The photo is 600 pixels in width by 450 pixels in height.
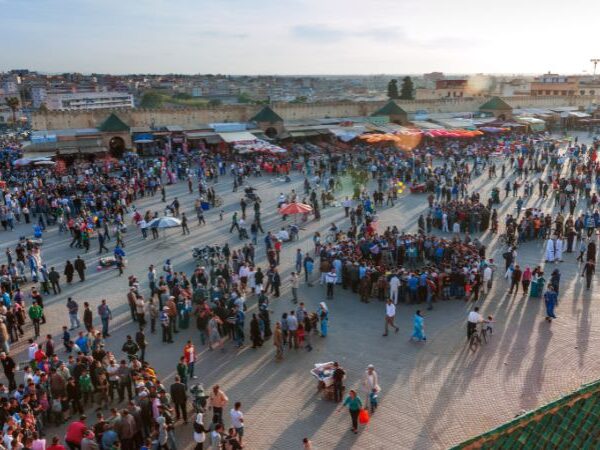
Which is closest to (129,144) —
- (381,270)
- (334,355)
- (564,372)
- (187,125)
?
(187,125)

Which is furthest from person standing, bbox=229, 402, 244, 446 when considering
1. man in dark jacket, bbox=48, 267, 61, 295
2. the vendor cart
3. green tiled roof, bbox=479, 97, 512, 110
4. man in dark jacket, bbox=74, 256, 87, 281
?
green tiled roof, bbox=479, 97, 512, 110

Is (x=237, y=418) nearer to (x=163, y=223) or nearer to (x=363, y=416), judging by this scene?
(x=363, y=416)

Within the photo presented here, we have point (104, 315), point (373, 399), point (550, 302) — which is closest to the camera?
point (373, 399)

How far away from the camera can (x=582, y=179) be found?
2612 centimetres

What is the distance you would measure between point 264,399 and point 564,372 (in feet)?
20.2

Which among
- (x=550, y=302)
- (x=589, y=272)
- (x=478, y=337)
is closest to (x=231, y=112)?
(x=589, y=272)

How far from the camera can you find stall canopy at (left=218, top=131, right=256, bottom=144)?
36769 mm

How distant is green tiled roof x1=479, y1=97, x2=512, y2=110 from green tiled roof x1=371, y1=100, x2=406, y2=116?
33.7ft

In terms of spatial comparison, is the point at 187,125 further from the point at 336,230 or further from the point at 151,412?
the point at 151,412

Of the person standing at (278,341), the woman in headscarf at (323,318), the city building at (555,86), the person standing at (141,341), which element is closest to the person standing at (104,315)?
the person standing at (141,341)

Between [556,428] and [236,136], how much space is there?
36200 mm

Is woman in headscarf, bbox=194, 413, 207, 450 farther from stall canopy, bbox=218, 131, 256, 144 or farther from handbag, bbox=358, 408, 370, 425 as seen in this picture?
stall canopy, bbox=218, 131, 256, 144

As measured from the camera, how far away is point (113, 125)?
3684 cm

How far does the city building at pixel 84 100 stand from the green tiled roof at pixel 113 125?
88.9 m
